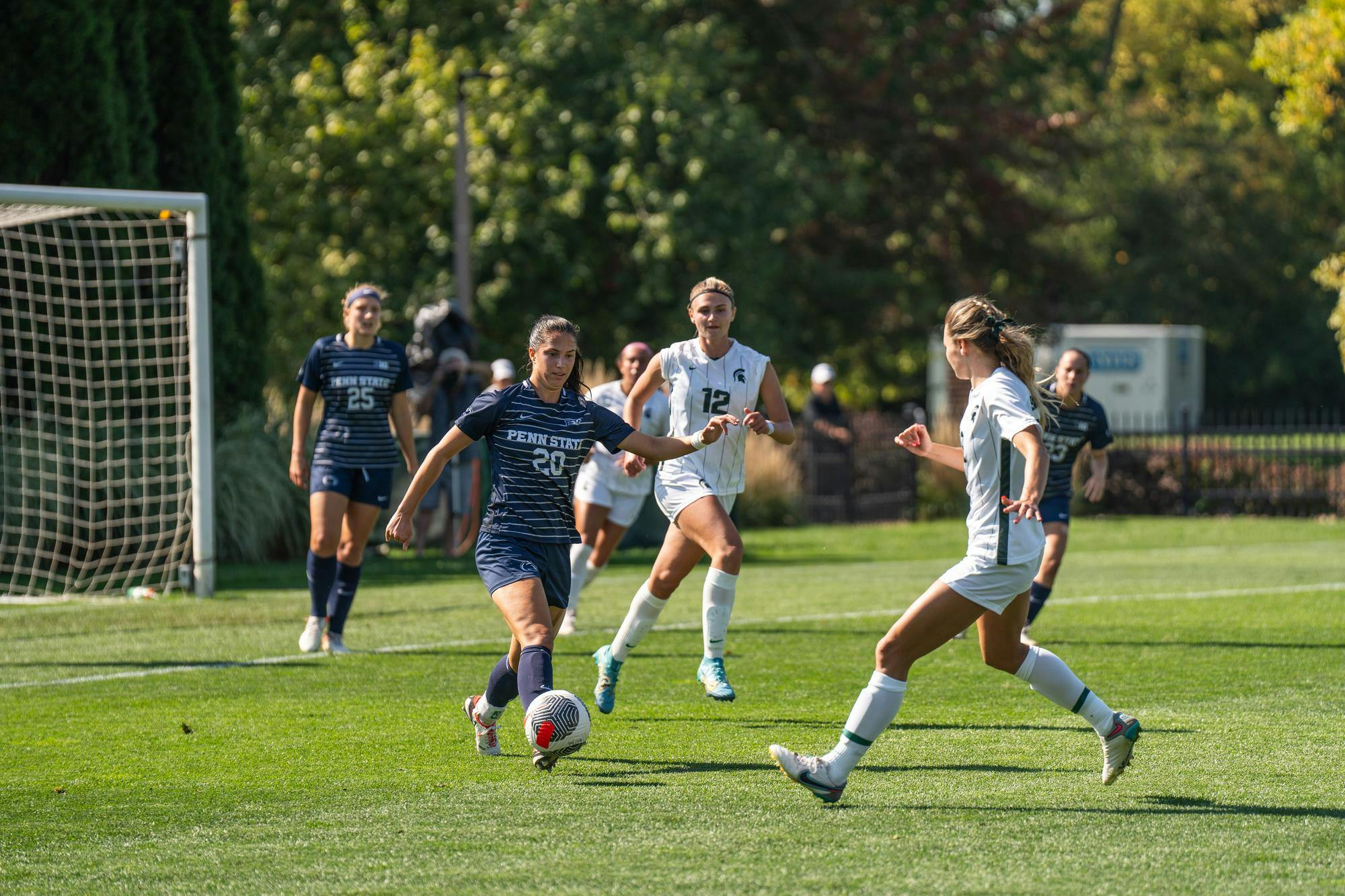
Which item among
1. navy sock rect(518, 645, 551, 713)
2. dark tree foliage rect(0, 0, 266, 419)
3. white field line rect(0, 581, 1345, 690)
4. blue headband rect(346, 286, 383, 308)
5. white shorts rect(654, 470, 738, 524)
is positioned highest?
dark tree foliage rect(0, 0, 266, 419)

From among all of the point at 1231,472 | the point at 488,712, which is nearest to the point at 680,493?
the point at 488,712

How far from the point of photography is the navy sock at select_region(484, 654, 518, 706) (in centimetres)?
650

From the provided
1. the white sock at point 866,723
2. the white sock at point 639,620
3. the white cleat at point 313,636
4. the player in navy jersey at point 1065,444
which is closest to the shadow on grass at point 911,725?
the white sock at point 639,620

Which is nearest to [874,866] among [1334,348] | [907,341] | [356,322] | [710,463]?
[710,463]

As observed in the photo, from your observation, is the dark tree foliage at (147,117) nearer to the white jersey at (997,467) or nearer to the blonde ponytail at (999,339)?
the blonde ponytail at (999,339)

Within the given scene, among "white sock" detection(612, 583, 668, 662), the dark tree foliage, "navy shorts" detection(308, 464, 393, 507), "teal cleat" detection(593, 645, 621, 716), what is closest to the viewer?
"teal cleat" detection(593, 645, 621, 716)

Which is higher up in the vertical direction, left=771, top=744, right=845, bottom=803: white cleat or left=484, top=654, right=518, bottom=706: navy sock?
left=484, top=654, right=518, bottom=706: navy sock

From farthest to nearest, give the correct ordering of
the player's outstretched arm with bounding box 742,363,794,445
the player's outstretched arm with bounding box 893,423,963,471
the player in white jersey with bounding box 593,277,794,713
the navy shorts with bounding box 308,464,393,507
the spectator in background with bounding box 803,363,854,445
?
the spectator in background with bounding box 803,363,854,445, the navy shorts with bounding box 308,464,393,507, the player in white jersey with bounding box 593,277,794,713, the player's outstretched arm with bounding box 742,363,794,445, the player's outstretched arm with bounding box 893,423,963,471

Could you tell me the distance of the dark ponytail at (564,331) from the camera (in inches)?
256

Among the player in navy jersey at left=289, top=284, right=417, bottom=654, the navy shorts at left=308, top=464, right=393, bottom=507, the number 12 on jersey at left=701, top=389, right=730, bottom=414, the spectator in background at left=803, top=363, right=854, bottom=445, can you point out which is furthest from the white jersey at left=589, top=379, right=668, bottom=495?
the spectator in background at left=803, top=363, right=854, bottom=445

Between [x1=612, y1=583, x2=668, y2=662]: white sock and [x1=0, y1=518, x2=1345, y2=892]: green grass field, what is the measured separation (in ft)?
1.02

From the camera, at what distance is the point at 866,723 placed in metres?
5.63

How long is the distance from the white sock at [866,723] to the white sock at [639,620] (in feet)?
8.09

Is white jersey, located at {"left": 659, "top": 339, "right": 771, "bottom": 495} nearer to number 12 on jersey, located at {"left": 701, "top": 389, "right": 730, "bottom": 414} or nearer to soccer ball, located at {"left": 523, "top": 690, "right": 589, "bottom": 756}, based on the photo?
number 12 on jersey, located at {"left": 701, "top": 389, "right": 730, "bottom": 414}
